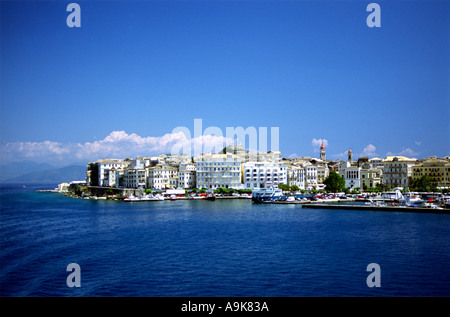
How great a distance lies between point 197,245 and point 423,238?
7324 mm

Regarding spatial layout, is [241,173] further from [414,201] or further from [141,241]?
[141,241]

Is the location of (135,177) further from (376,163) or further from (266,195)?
(376,163)

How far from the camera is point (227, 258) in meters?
10.6

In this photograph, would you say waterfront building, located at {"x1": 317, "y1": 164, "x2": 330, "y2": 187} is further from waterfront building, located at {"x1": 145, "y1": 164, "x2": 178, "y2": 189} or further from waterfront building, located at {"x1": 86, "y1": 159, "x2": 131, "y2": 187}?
waterfront building, located at {"x1": 86, "y1": 159, "x2": 131, "y2": 187}

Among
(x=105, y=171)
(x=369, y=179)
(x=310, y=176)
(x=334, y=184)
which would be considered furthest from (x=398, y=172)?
(x=105, y=171)

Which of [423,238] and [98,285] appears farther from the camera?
[423,238]

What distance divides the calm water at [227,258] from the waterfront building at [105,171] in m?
31.1

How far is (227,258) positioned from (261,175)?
3081 cm

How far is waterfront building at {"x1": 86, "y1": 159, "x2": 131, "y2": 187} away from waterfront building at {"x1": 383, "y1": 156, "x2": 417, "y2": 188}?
1168 inches

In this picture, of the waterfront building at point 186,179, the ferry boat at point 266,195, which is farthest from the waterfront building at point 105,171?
the ferry boat at point 266,195

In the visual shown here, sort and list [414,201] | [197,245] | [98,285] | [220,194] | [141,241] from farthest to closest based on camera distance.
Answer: [220,194], [414,201], [141,241], [197,245], [98,285]

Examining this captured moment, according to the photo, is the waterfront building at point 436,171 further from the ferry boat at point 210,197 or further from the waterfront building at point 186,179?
the waterfront building at point 186,179

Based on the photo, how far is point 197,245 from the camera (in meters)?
12.5
